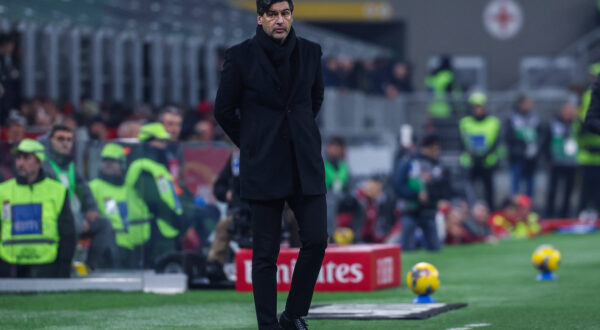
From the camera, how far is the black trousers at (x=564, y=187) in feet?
→ 83.0

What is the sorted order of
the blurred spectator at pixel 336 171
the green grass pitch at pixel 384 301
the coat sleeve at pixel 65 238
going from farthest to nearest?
1. the blurred spectator at pixel 336 171
2. the coat sleeve at pixel 65 238
3. the green grass pitch at pixel 384 301

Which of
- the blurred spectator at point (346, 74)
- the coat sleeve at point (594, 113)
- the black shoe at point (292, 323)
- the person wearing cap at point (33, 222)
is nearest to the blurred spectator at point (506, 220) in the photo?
the blurred spectator at point (346, 74)

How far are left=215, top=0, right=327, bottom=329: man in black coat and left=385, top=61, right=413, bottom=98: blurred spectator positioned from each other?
66.5 feet

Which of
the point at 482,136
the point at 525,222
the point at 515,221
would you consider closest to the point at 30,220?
the point at 515,221

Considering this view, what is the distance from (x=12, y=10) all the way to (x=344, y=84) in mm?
8249

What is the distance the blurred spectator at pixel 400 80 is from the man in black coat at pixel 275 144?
20281mm

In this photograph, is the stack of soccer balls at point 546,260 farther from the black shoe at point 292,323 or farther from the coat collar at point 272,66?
the coat collar at point 272,66

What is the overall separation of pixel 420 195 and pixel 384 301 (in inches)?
311

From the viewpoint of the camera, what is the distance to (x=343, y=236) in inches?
789

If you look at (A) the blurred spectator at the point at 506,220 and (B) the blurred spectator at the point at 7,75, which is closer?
(B) the blurred spectator at the point at 7,75

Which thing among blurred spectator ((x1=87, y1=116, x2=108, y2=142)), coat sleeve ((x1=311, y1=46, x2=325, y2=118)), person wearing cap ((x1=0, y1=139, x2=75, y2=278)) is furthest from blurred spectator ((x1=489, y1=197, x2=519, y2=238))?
coat sleeve ((x1=311, y1=46, x2=325, y2=118))

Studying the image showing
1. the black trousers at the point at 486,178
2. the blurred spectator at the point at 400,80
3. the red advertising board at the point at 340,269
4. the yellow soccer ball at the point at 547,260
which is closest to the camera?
the red advertising board at the point at 340,269

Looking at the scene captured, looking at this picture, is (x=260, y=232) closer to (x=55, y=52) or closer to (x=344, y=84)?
(x=55, y=52)

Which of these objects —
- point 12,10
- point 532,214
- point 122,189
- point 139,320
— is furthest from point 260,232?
point 532,214
